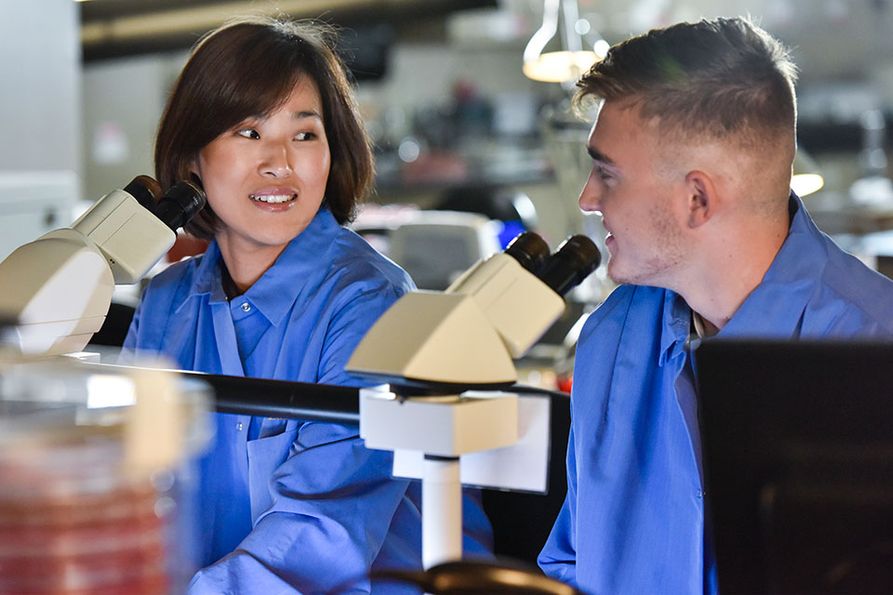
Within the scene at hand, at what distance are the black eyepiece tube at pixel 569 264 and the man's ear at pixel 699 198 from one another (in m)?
0.39

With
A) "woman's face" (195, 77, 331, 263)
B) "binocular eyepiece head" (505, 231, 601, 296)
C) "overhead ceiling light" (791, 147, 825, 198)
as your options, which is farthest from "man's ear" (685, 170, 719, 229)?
"overhead ceiling light" (791, 147, 825, 198)

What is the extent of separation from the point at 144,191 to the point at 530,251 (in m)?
0.61

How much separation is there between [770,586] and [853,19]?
858 centimetres

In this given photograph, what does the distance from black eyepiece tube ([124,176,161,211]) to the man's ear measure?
0.63 meters

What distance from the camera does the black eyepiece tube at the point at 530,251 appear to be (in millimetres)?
958

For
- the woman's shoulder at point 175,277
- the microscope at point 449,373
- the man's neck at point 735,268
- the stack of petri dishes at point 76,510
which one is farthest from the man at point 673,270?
the stack of petri dishes at point 76,510

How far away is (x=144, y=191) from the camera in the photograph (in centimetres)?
139

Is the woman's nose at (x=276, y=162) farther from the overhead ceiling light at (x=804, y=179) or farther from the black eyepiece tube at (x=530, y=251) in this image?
the overhead ceiling light at (x=804, y=179)

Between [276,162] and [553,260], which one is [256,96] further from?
[553,260]

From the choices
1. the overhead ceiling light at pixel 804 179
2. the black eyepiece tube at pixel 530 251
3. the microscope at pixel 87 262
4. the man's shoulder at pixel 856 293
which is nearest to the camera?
the black eyepiece tube at pixel 530 251

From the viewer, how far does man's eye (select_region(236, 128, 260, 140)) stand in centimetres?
170

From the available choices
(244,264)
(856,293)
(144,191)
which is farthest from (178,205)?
(856,293)

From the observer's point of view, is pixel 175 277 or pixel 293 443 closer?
pixel 293 443

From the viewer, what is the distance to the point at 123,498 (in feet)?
1.92
